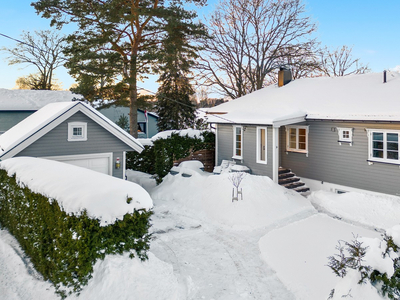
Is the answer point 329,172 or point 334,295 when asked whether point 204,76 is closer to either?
point 329,172

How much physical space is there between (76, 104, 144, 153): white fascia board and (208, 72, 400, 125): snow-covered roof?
5.13 metres

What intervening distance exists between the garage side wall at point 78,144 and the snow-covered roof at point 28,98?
15.2 m

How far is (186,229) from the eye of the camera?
10.2 m

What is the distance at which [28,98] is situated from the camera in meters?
27.8

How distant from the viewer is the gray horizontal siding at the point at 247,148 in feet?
46.7

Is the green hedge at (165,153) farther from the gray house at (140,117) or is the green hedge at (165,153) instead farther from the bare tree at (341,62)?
the bare tree at (341,62)

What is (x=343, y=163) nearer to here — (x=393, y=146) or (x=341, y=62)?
(x=393, y=146)

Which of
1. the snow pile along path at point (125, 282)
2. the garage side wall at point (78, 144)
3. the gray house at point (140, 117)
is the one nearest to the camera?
the snow pile along path at point (125, 282)

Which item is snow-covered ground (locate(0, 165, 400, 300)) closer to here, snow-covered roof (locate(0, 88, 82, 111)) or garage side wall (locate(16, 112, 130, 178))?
garage side wall (locate(16, 112, 130, 178))

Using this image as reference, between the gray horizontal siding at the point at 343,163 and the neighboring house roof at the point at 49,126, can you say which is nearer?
the neighboring house roof at the point at 49,126

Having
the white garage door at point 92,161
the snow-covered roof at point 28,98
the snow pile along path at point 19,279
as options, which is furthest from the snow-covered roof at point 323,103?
the snow-covered roof at point 28,98

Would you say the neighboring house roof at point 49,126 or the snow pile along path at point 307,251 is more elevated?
the neighboring house roof at point 49,126

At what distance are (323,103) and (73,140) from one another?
36.0 feet

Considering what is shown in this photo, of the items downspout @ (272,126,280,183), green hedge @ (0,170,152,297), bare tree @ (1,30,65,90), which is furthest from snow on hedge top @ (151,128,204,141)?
bare tree @ (1,30,65,90)
